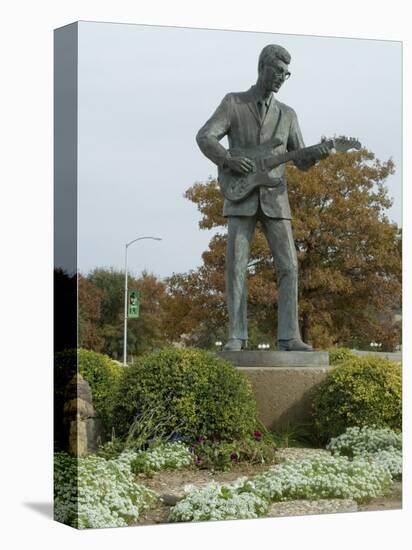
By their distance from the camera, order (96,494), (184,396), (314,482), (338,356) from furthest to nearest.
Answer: (338,356), (184,396), (314,482), (96,494)

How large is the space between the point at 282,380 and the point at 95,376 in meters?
2.11

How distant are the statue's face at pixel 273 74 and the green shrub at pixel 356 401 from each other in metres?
2.81

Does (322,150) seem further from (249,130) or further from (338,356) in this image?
(338,356)

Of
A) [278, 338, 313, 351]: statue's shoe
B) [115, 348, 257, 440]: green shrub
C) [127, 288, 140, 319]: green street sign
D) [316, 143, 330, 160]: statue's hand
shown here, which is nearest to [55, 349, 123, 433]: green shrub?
[115, 348, 257, 440]: green shrub

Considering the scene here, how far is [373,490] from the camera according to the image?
33.3 ft

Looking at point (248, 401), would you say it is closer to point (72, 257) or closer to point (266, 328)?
point (72, 257)

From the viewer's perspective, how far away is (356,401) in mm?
11250

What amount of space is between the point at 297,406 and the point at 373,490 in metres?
1.46

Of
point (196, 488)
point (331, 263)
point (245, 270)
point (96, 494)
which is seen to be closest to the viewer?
point (96, 494)

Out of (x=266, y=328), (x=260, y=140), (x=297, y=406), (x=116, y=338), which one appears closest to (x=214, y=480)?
(x=297, y=406)

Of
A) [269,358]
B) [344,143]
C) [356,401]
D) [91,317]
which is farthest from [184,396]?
[91,317]

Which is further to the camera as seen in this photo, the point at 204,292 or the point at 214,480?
the point at 204,292

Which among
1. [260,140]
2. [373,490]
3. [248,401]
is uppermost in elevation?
[260,140]

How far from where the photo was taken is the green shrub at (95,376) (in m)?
9.39
